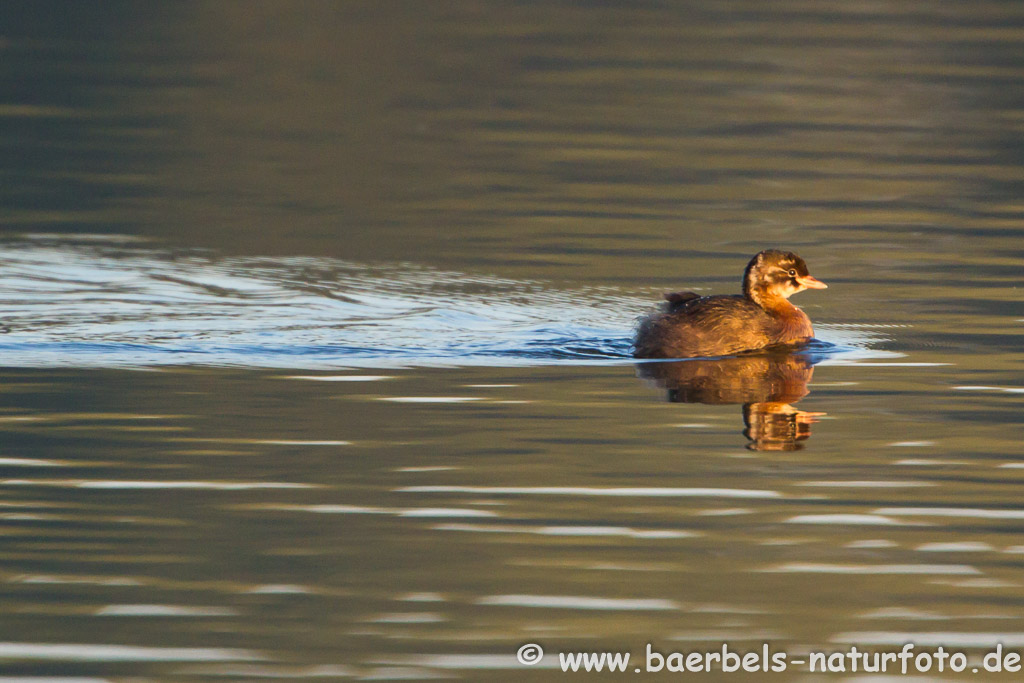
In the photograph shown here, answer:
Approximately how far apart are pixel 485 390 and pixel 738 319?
2.07 m

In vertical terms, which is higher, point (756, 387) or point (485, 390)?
point (756, 387)

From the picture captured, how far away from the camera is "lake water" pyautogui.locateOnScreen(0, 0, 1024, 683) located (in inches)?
300

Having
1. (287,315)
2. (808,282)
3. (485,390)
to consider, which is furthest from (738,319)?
(287,315)

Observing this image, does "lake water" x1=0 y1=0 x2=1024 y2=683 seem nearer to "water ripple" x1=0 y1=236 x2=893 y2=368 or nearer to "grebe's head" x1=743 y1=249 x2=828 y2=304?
"water ripple" x1=0 y1=236 x2=893 y2=368

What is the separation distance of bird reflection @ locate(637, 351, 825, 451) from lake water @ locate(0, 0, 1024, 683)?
1.8 inches

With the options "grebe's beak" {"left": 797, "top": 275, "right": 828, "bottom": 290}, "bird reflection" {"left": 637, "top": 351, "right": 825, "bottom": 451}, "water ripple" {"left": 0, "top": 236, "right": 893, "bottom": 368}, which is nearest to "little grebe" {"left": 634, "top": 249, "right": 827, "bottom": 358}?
"grebe's beak" {"left": 797, "top": 275, "right": 828, "bottom": 290}

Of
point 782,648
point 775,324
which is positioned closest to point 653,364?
point 775,324

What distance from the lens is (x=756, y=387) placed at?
11680 mm

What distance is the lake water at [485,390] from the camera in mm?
7617

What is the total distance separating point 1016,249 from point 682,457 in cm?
728

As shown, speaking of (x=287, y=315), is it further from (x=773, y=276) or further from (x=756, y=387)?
(x=756, y=387)

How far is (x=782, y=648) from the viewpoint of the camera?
23.9ft

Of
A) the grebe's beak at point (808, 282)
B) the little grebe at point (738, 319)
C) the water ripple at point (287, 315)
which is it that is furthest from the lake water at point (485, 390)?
the grebe's beak at point (808, 282)

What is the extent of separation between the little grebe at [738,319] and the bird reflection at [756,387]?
0.11 metres
